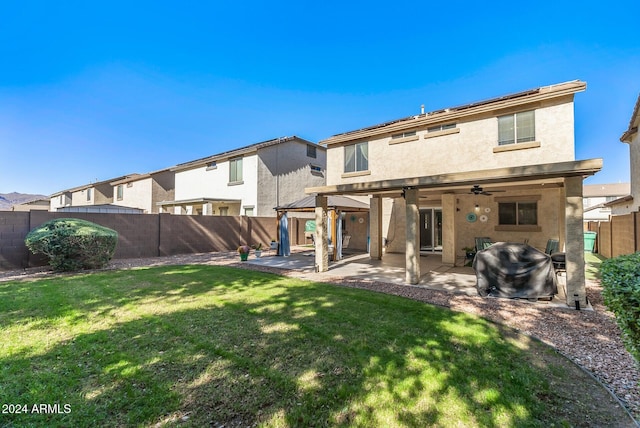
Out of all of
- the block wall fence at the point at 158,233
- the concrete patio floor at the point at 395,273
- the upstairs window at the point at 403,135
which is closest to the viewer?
the concrete patio floor at the point at 395,273

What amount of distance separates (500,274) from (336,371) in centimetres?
568

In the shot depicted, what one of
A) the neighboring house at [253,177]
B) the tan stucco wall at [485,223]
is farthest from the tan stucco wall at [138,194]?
the tan stucco wall at [485,223]

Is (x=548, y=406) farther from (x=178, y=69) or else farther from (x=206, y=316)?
(x=178, y=69)

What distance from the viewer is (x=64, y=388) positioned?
3006mm

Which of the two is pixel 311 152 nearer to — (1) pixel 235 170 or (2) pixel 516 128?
(1) pixel 235 170

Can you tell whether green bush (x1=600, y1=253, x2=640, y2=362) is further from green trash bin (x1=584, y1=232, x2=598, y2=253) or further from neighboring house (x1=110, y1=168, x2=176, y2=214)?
neighboring house (x1=110, y1=168, x2=176, y2=214)

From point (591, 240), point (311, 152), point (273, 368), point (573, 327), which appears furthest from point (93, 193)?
point (591, 240)

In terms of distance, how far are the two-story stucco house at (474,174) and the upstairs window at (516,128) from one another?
29 mm

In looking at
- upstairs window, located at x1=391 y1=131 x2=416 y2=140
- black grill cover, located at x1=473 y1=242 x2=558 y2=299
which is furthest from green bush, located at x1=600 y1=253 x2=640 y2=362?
upstairs window, located at x1=391 y1=131 x2=416 y2=140

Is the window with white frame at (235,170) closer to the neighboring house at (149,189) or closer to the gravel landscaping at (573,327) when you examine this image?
the neighboring house at (149,189)

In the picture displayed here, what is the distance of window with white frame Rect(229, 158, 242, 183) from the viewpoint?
2103 centimetres

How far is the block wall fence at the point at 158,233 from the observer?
10422 mm

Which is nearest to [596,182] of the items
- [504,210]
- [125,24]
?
[504,210]

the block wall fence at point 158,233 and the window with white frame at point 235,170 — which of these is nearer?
the block wall fence at point 158,233
